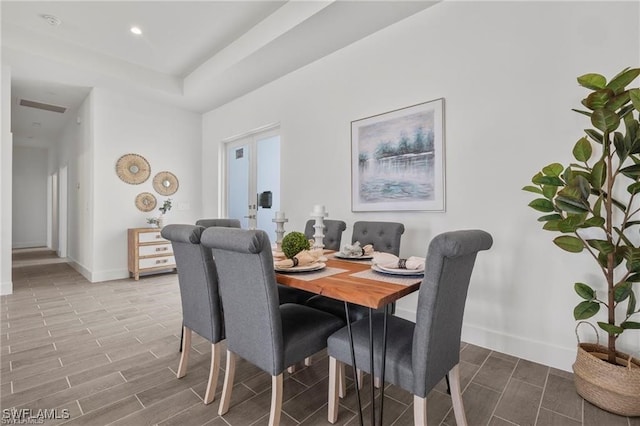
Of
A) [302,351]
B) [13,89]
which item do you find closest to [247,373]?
[302,351]

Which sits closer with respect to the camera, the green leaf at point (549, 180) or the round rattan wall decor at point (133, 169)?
the green leaf at point (549, 180)

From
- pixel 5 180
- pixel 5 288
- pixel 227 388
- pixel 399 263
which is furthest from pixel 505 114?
pixel 5 288

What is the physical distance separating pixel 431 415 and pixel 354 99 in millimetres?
2870

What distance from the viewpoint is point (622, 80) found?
1.50 meters

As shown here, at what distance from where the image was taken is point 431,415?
1588 millimetres

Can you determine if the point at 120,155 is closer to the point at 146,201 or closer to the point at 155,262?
the point at 146,201

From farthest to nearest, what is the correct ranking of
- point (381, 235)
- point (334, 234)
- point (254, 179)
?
1. point (254, 179)
2. point (334, 234)
3. point (381, 235)

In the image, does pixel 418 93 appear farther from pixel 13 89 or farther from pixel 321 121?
pixel 13 89

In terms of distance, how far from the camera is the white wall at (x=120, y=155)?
14.9 feet

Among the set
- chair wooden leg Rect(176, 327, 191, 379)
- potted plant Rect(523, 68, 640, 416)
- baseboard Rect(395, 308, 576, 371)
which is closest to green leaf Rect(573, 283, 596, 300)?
potted plant Rect(523, 68, 640, 416)

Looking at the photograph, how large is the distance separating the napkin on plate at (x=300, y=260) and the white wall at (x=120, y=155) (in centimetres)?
420

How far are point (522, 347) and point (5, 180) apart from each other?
5876 mm

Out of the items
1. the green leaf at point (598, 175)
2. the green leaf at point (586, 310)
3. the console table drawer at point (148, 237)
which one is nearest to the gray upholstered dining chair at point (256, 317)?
the green leaf at point (586, 310)

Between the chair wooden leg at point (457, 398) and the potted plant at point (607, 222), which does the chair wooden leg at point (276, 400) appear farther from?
the potted plant at point (607, 222)
